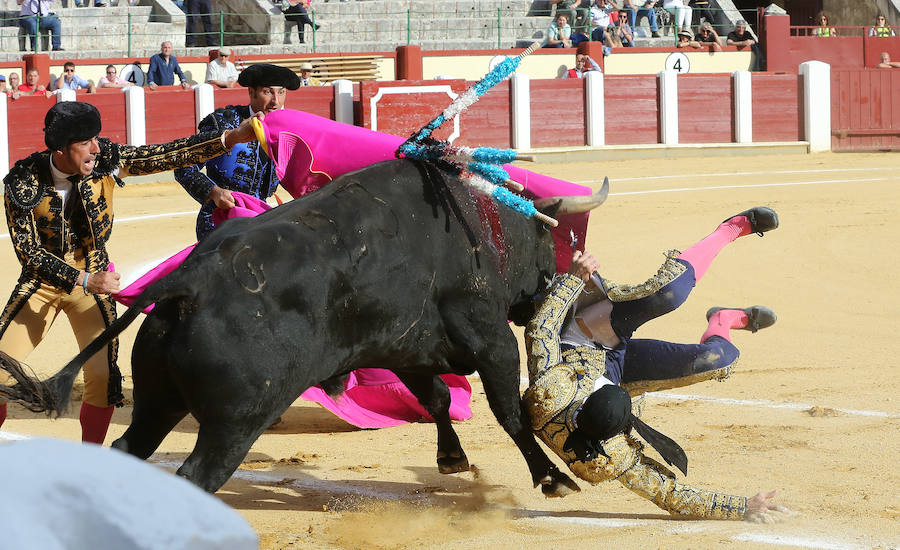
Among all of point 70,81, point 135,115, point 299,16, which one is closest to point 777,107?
point 299,16

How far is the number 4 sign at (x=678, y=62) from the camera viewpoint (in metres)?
17.0

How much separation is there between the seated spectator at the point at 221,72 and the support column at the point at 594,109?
435 cm

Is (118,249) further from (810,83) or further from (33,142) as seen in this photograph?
(810,83)

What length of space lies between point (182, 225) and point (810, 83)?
30.2ft

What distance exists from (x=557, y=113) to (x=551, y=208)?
11.7m

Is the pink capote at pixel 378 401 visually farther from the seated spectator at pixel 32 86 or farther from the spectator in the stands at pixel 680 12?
the spectator in the stands at pixel 680 12

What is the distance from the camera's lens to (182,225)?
970 cm

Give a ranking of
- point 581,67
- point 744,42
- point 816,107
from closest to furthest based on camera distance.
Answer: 1. point 816,107
2. point 581,67
3. point 744,42

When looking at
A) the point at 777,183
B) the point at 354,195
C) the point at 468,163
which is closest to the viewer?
the point at 354,195

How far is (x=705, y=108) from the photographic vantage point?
50.4ft

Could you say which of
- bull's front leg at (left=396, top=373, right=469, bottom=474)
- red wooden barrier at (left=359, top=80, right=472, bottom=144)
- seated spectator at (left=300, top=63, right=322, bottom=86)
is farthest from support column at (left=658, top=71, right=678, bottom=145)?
bull's front leg at (left=396, top=373, right=469, bottom=474)

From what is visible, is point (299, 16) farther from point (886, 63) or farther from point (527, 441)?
point (527, 441)

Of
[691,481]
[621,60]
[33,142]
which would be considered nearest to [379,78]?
[621,60]

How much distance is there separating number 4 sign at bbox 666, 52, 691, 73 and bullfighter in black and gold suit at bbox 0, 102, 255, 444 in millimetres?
14186
